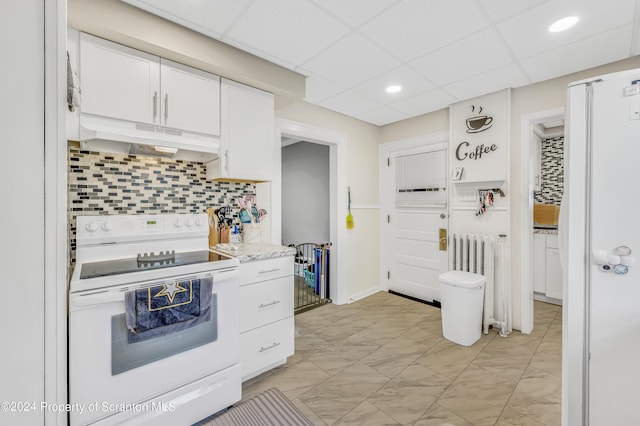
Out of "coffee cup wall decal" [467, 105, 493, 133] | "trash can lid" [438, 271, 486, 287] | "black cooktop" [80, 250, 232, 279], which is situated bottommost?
"trash can lid" [438, 271, 486, 287]

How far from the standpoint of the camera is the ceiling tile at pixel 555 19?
5.15 feet

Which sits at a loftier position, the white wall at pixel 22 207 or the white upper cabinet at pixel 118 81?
the white upper cabinet at pixel 118 81

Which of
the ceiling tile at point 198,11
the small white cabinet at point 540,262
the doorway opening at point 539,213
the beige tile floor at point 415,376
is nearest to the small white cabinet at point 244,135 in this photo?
the ceiling tile at point 198,11

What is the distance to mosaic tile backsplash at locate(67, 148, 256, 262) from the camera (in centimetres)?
177

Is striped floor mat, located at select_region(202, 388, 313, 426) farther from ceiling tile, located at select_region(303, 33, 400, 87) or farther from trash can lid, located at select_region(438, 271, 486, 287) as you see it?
ceiling tile, located at select_region(303, 33, 400, 87)

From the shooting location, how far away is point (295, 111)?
296 centimetres

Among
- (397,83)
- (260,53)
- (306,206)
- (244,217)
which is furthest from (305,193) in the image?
(260,53)

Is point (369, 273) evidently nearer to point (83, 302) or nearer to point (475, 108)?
point (475, 108)

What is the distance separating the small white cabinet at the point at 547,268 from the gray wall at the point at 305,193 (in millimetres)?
2958

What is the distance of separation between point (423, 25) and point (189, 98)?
5.42 feet

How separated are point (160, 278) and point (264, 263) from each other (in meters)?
0.69

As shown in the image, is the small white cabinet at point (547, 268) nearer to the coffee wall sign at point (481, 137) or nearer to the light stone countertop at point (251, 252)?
the coffee wall sign at point (481, 137)

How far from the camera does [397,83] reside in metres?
2.58

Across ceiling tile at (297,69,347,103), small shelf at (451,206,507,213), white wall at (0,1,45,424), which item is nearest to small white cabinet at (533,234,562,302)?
small shelf at (451,206,507,213)
